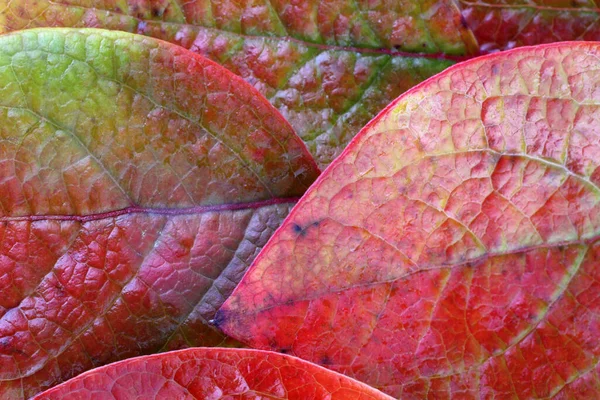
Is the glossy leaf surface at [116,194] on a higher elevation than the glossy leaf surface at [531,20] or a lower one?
lower

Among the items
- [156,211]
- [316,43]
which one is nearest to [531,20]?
[316,43]

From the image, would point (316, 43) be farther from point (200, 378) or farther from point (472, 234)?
point (200, 378)

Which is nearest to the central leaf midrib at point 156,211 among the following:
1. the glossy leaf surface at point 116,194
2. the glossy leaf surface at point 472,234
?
the glossy leaf surface at point 116,194

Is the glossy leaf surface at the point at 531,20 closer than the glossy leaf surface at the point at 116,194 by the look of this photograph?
No

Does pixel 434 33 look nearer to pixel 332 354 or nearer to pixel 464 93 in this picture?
pixel 464 93

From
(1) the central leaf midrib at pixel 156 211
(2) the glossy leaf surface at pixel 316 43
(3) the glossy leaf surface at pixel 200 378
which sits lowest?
(3) the glossy leaf surface at pixel 200 378

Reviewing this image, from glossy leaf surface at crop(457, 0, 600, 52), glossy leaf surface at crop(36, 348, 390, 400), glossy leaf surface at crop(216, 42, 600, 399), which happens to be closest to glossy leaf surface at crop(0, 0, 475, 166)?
glossy leaf surface at crop(457, 0, 600, 52)

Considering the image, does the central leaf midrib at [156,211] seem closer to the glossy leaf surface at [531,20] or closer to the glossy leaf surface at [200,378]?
the glossy leaf surface at [200,378]
